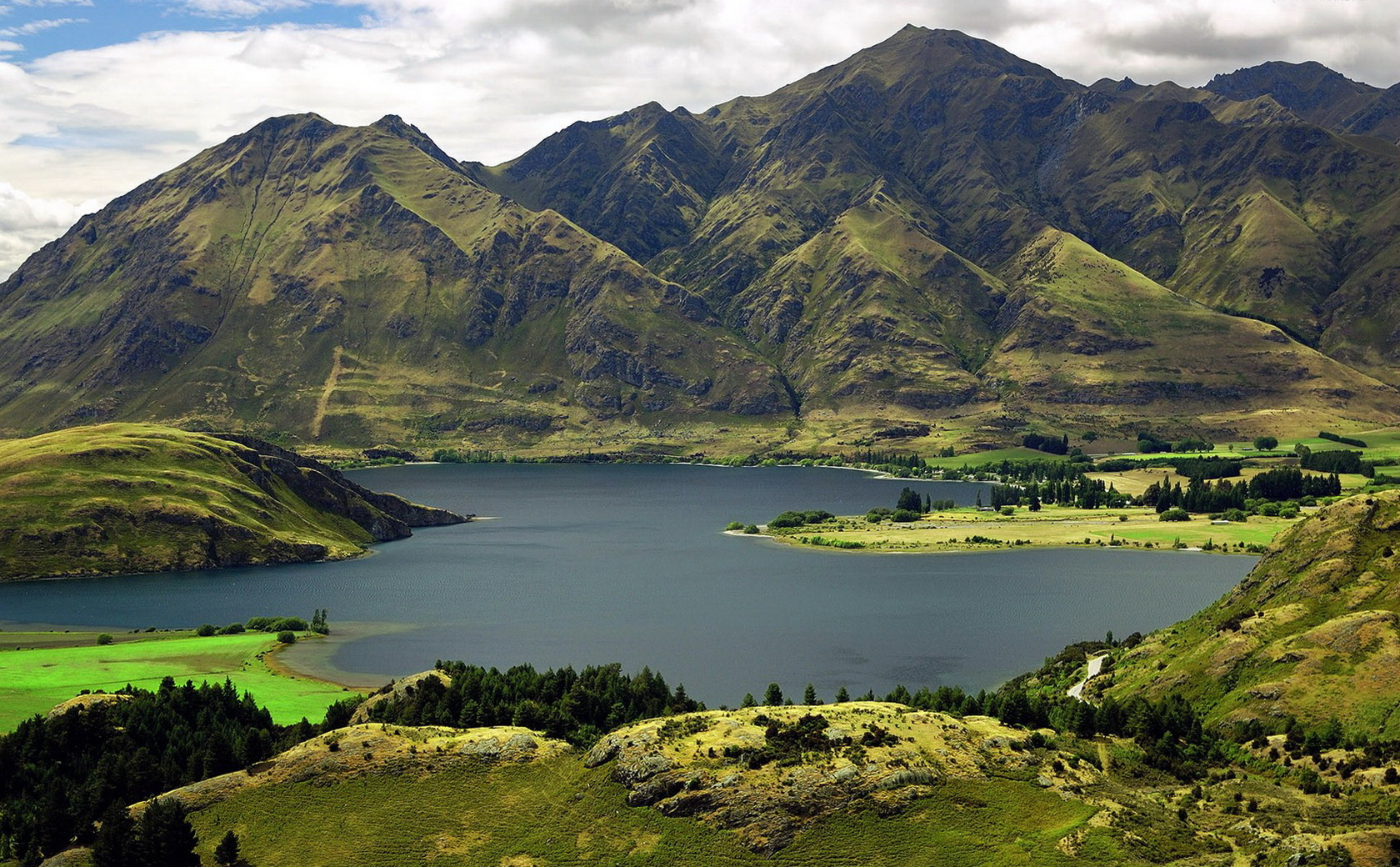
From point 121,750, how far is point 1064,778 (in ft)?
289

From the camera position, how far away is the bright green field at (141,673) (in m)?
150

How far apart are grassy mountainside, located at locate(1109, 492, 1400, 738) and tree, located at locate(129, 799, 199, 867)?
90712 mm

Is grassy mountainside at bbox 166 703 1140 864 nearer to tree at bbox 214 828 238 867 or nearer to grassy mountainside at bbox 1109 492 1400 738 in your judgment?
tree at bbox 214 828 238 867

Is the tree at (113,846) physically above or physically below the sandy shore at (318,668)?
above

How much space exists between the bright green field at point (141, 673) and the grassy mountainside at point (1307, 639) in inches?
3884

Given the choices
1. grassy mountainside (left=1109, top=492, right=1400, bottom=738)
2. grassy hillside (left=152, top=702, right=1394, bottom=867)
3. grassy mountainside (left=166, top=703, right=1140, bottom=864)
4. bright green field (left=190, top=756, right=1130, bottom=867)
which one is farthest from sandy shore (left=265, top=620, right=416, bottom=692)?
grassy mountainside (left=1109, top=492, right=1400, bottom=738)

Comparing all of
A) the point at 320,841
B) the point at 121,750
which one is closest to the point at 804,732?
the point at 320,841

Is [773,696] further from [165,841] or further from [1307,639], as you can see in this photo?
A: [165,841]

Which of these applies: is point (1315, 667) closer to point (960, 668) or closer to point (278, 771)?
point (960, 668)

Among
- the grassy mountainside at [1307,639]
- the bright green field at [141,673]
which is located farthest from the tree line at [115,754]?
the grassy mountainside at [1307,639]

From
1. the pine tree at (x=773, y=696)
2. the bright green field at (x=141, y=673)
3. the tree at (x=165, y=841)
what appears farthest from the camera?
the bright green field at (x=141, y=673)

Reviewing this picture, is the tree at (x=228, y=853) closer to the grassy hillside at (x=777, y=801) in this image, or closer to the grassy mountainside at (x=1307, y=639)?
the grassy hillside at (x=777, y=801)

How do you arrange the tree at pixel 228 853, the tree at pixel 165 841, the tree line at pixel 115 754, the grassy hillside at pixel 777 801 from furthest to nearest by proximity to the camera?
the tree line at pixel 115 754, the tree at pixel 228 853, the tree at pixel 165 841, the grassy hillside at pixel 777 801

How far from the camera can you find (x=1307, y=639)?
119938mm
